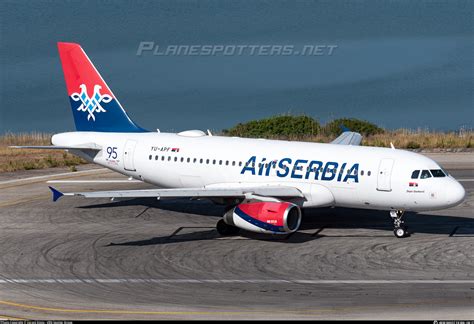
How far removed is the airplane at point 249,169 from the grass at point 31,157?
19418 millimetres

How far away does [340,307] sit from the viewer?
1054 inches

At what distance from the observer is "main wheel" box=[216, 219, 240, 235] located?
38.8m

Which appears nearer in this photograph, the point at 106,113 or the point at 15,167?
the point at 106,113

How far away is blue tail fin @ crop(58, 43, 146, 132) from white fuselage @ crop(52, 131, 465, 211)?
0.88 metres

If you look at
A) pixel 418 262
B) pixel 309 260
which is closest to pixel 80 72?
pixel 309 260

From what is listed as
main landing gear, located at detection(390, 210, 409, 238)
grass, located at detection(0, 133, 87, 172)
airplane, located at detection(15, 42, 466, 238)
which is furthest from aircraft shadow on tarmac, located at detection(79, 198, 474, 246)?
grass, located at detection(0, 133, 87, 172)

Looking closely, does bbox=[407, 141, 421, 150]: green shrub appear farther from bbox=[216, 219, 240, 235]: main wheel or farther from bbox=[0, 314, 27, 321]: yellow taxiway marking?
bbox=[0, 314, 27, 321]: yellow taxiway marking

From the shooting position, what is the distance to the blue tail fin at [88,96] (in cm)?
4681

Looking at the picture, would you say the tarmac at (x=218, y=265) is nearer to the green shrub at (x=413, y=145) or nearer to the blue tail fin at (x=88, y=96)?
the blue tail fin at (x=88, y=96)

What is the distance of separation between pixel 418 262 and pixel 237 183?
36.2 ft

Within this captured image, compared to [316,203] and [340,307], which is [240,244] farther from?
[340,307]

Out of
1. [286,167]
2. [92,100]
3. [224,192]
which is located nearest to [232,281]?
[224,192]

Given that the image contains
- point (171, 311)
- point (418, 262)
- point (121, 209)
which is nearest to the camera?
point (171, 311)

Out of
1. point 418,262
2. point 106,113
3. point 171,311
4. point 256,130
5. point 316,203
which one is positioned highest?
point 256,130
